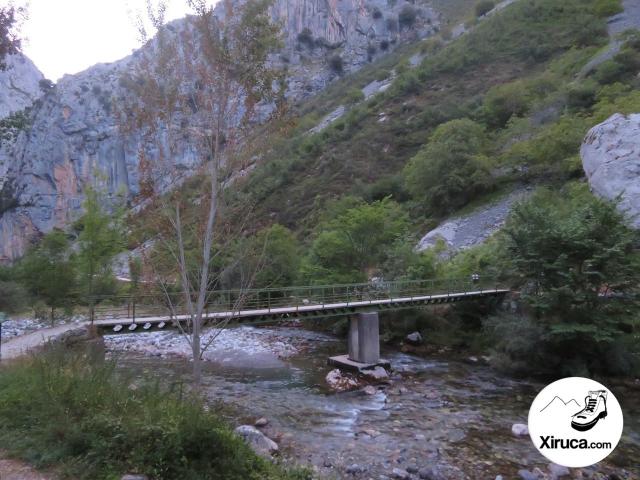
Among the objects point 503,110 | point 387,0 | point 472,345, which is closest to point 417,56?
point 387,0

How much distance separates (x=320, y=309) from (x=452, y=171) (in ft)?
77.0

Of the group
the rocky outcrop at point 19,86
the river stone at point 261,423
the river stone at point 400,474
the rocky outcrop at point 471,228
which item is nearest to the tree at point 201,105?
the river stone at point 261,423

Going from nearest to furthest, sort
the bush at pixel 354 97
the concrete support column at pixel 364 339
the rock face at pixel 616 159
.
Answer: the concrete support column at pixel 364 339
the rock face at pixel 616 159
the bush at pixel 354 97

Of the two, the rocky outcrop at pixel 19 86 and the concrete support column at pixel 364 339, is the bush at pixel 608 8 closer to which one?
the concrete support column at pixel 364 339

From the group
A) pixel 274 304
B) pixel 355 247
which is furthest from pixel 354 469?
pixel 355 247

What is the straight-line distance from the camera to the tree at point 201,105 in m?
8.23

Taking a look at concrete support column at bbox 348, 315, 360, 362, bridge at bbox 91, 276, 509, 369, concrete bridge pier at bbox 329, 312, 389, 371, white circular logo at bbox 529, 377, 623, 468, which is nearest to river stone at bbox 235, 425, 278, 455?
bridge at bbox 91, 276, 509, 369

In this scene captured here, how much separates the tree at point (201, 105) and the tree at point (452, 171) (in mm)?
29429

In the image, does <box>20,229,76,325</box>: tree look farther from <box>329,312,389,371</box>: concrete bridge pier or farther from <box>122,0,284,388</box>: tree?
<box>122,0,284,388</box>: tree

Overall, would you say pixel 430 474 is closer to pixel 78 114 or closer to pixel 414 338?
pixel 414 338

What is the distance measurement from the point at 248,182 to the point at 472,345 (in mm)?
14816

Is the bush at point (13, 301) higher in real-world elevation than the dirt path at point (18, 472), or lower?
higher

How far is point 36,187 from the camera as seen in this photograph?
257 feet

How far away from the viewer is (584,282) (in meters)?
15.1
